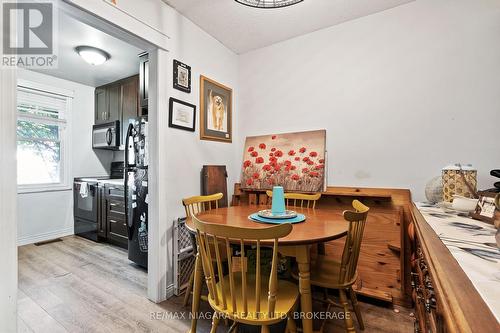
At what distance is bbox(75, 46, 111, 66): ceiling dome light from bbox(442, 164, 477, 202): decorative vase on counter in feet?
12.4

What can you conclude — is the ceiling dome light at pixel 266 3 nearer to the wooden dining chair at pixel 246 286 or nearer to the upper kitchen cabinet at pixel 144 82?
the upper kitchen cabinet at pixel 144 82

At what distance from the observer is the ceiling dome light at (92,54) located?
9.32ft

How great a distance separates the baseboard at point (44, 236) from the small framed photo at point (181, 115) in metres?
3.21

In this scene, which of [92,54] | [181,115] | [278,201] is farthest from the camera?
[92,54]

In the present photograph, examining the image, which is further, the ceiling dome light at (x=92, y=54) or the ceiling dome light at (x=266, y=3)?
the ceiling dome light at (x=92, y=54)

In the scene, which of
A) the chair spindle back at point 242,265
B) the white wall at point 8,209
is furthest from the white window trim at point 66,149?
the chair spindle back at point 242,265

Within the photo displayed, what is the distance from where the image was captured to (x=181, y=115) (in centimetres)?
223

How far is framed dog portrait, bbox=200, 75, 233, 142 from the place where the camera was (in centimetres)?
251

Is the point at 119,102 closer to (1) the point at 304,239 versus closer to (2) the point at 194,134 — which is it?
(2) the point at 194,134

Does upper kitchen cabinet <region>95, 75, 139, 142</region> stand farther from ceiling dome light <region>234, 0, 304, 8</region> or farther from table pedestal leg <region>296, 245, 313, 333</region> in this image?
table pedestal leg <region>296, 245, 313, 333</region>

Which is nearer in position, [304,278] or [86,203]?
[304,278]

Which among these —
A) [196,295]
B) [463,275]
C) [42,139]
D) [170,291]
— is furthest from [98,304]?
[42,139]

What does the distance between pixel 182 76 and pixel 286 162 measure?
1.38 metres

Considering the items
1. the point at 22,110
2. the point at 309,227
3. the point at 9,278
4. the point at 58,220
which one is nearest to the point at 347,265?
the point at 309,227
